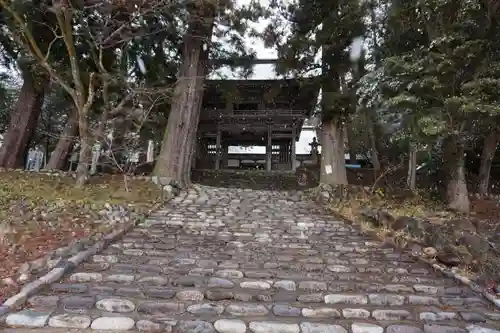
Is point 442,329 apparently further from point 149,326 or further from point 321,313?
point 149,326

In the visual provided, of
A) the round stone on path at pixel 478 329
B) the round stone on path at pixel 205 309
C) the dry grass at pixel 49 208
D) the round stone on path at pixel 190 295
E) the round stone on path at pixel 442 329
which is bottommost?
the round stone on path at pixel 442 329

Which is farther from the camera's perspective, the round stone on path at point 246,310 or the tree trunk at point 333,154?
the tree trunk at point 333,154

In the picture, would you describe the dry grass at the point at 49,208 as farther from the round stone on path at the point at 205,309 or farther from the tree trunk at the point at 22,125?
the tree trunk at the point at 22,125

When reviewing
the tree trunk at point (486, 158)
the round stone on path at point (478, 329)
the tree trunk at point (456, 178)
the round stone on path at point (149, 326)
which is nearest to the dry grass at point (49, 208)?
the round stone on path at point (149, 326)

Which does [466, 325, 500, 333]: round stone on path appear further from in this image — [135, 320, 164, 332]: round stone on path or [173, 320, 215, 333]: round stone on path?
[135, 320, 164, 332]: round stone on path

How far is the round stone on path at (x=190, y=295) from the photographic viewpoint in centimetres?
340

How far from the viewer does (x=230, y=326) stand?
9.53 feet

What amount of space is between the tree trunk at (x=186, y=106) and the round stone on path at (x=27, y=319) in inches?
271

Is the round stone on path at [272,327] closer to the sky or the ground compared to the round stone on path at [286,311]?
closer to the ground

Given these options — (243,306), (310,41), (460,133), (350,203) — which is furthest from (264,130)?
(243,306)

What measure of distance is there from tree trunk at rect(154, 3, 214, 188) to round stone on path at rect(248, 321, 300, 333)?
7231 mm

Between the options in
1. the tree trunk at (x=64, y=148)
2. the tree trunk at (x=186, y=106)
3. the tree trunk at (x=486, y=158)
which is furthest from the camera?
the tree trunk at (x=64, y=148)

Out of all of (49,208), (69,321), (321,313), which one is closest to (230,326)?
(321,313)

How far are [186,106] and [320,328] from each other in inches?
362
